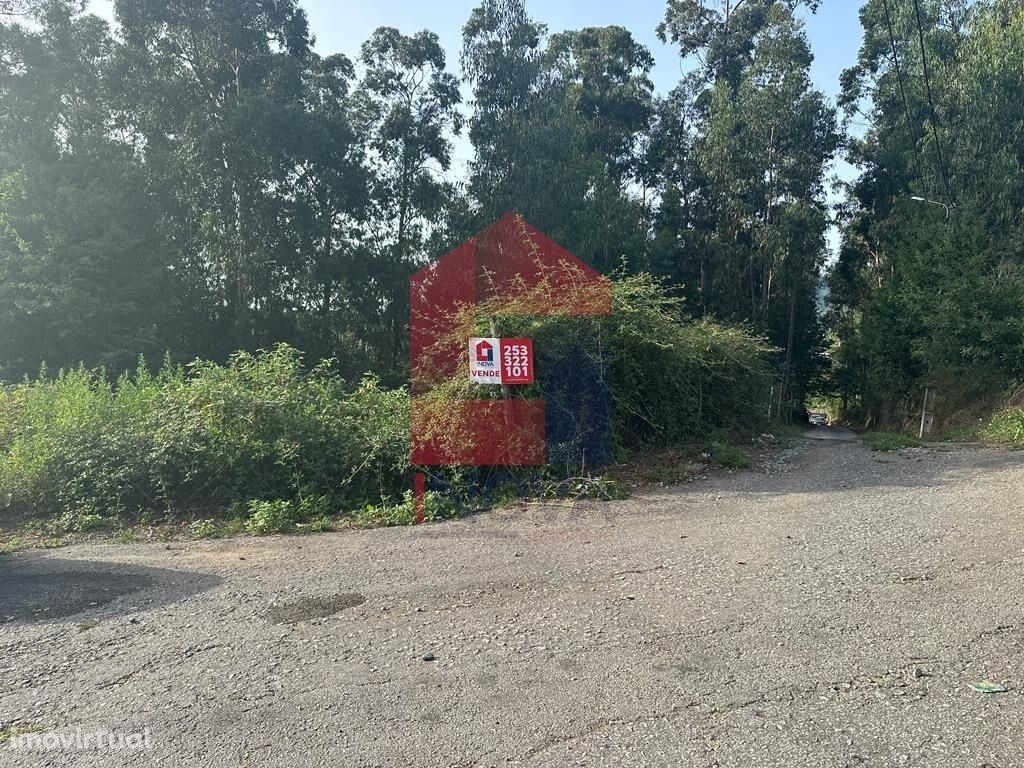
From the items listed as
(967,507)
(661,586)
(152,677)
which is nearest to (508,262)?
(967,507)

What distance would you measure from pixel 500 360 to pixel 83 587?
4793mm

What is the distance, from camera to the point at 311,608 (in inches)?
184

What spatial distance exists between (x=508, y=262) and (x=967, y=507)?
44.6 ft

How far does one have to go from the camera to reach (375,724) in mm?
3125

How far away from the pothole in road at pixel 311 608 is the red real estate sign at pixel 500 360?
3912 mm

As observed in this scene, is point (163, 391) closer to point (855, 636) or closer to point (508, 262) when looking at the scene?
point (855, 636)

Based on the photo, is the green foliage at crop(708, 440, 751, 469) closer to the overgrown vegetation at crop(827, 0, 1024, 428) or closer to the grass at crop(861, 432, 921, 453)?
the grass at crop(861, 432, 921, 453)

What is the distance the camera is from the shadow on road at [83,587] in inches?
195

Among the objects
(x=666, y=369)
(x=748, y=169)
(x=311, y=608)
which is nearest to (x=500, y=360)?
(x=666, y=369)

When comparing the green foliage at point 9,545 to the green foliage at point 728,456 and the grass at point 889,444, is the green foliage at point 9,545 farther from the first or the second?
the grass at point 889,444

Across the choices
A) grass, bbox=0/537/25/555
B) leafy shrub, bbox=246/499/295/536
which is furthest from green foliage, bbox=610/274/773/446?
grass, bbox=0/537/25/555

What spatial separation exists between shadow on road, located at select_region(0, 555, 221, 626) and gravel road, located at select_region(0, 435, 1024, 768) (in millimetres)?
33

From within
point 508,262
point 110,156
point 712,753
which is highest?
point 110,156

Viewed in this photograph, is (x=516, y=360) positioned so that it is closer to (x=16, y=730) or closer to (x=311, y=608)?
(x=311, y=608)
